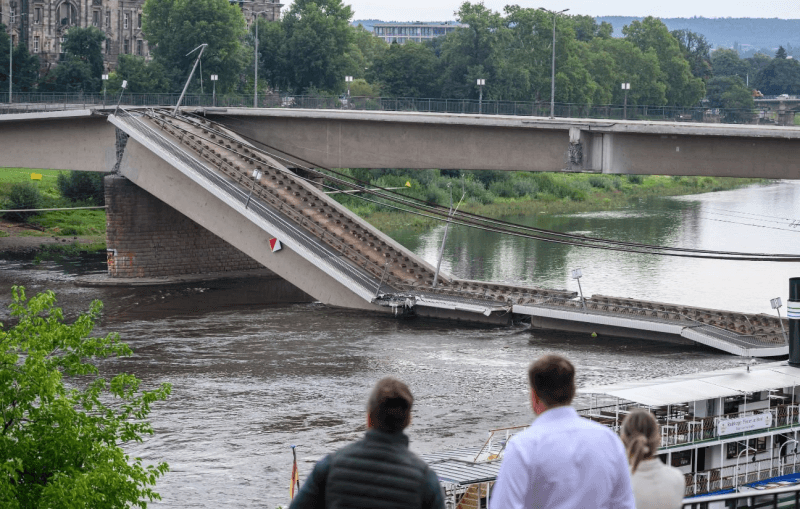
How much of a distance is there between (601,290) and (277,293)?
12525 mm

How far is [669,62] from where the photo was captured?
116 metres

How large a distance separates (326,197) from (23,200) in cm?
2997

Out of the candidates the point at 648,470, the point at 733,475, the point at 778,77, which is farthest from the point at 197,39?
the point at 778,77

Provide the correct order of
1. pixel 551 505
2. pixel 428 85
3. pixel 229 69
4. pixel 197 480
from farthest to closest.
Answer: pixel 428 85, pixel 229 69, pixel 197 480, pixel 551 505

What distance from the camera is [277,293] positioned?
47.5 meters

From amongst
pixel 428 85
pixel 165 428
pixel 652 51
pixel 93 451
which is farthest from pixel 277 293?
pixel 652 51

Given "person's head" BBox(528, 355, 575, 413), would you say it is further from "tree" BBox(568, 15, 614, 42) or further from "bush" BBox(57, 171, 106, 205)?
"tree" BBox(568, 15, 614, 42)

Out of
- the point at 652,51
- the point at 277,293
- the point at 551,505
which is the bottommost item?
the point at 277,293

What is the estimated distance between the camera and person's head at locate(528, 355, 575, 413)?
19.8 ft

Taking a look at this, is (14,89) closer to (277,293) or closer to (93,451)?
(277,293)

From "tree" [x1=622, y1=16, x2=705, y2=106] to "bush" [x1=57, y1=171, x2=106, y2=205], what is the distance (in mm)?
54964

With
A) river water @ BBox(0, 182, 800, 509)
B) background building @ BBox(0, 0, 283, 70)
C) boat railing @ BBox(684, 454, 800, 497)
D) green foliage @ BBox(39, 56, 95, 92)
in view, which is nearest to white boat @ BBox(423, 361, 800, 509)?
boat railing @ BBox(684, 454, 800, 497)

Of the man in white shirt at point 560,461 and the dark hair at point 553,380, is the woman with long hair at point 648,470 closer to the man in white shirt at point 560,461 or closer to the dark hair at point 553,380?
the man in white shirt at point 560,461

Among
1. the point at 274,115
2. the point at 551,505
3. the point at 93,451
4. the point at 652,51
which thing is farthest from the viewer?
the point at 652,51
